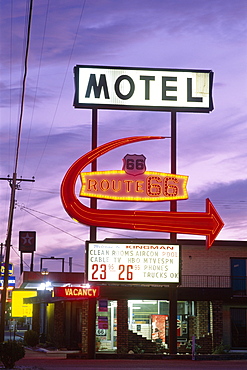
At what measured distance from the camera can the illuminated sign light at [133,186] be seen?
3162 centimetres

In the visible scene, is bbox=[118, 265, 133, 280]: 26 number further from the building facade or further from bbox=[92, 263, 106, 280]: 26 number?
the building facade

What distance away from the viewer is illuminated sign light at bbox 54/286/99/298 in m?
32.4

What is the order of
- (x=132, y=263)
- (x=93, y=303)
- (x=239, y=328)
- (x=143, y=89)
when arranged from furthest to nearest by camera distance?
(x=239, y=328) < (x=143, y=89) < (x=93, y=303) < (x=132, y=263)

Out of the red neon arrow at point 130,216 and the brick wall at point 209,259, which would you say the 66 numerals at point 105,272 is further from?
the brick wall at point 209,259

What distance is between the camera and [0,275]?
58906mm

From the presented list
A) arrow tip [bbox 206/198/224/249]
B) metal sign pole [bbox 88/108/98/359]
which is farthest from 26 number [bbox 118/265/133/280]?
arrow tip [bbox 206/198/224/249]

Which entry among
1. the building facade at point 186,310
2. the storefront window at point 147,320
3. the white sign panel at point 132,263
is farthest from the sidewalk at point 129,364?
the storefront window at point 147,320

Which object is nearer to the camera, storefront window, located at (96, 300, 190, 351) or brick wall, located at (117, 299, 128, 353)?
brick wall, located at (117, 299, 128, 353)

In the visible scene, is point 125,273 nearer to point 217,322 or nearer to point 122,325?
point 122,325

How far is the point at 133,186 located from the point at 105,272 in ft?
14.1

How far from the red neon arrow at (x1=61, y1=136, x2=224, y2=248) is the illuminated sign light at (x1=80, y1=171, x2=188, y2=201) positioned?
0.65 meters

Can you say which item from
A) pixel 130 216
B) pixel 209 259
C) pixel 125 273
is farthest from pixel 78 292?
pixel 209 259

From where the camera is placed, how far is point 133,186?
3192cm

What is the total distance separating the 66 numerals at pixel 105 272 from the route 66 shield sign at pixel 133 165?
4.54 m
